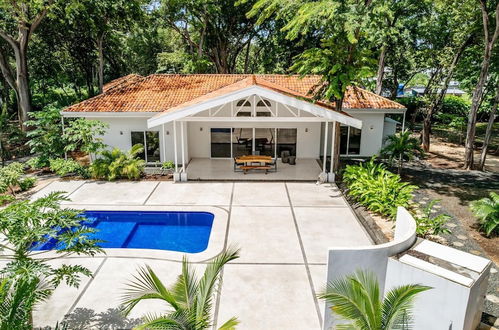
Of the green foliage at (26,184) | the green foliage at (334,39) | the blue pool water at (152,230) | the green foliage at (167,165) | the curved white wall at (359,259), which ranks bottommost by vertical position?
the blue pool water at (152,230)

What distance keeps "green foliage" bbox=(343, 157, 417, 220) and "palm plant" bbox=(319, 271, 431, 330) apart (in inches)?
276

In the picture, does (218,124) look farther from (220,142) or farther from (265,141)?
(265,141)

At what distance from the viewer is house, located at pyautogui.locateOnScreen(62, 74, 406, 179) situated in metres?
18.2

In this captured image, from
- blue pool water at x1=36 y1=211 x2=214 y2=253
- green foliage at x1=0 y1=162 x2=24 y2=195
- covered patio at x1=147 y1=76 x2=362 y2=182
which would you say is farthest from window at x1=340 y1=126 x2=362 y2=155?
green foliage at x1=0 y1=162 x2=24 y2=195

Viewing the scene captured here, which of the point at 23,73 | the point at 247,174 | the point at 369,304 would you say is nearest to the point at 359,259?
the point at 369,304

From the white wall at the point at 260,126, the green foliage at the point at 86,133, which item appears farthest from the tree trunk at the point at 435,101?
the green foliage at the point at 86,133

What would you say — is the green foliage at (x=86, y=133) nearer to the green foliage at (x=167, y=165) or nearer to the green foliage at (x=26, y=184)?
the green foliage at (x=26, y=184)

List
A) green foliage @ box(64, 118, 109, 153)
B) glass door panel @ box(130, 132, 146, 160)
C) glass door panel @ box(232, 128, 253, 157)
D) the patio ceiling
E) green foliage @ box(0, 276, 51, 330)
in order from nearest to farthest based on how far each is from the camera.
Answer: green foliage @ box(0, 276, 51, 330) → the patio ceiling → green foliage @ box(64, 118, 109, 153) → glass door panel @ box(130, 132, 146, 160) → glass door panel @ box(232, 128, 253, 157)

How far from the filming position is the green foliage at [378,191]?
12.5 metres

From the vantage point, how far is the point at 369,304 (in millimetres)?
5125

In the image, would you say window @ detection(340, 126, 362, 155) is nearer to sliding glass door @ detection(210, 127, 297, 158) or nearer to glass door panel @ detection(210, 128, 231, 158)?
sliding glass door @ detection(210, 127, 297, 158)

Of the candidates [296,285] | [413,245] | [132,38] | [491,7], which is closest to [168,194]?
[296,285]

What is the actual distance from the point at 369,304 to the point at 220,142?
15540 mm

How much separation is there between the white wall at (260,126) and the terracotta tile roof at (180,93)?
1572 millimetres
